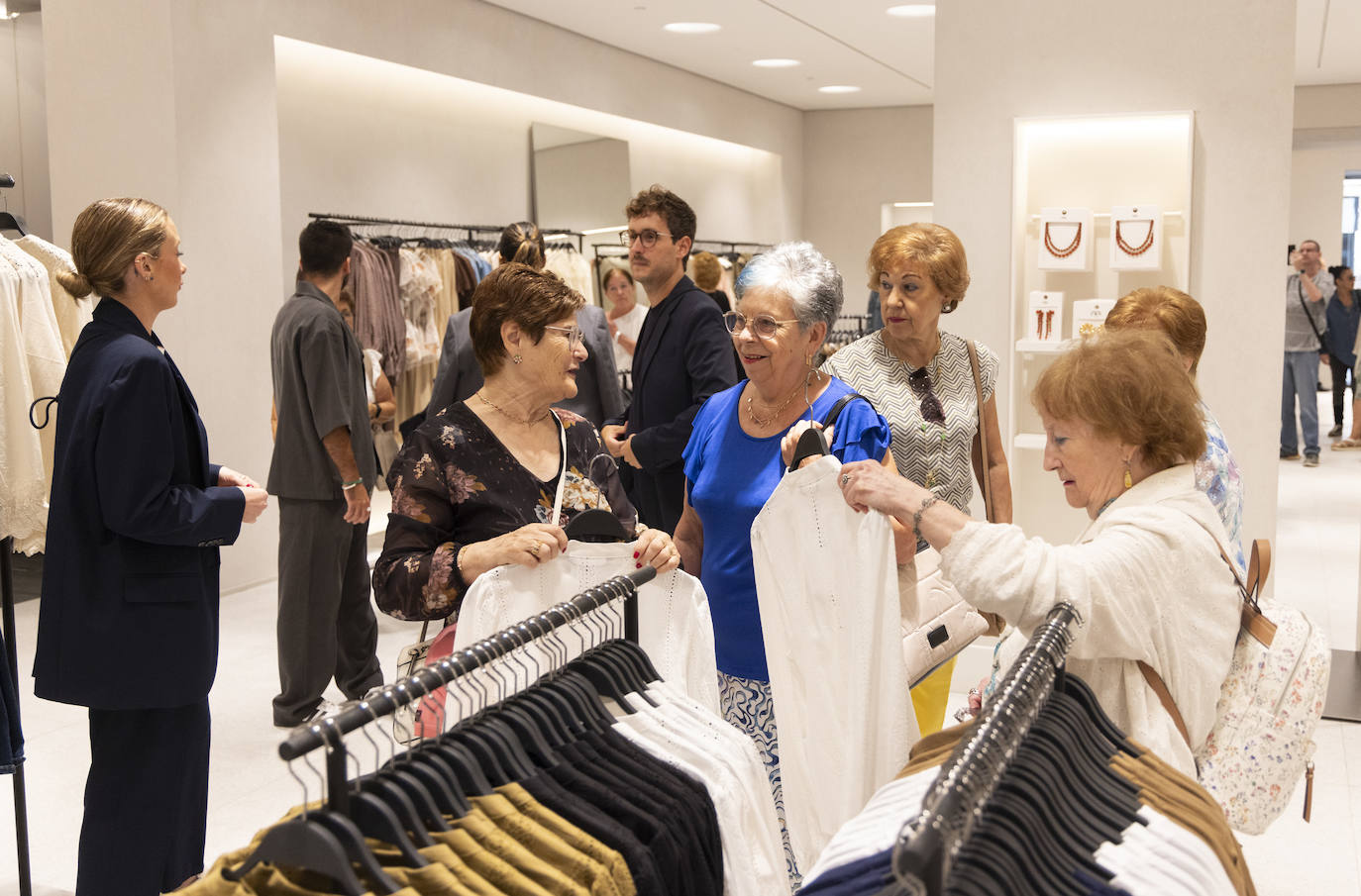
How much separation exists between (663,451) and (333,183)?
482cm

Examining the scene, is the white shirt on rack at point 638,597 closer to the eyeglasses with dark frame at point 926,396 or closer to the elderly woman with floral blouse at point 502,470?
the elderly woman with floral blouse at point 502,470

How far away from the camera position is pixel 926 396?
3291 millimetres

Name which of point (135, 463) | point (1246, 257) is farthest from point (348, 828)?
point (1246, 257)

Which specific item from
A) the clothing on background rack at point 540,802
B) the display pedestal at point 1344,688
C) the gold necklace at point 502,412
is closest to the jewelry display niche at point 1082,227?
the display pedestal at point 1344,688

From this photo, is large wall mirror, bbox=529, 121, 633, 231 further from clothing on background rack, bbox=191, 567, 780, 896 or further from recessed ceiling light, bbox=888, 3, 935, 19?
clothing on background rack, bbox=191, 567, 780, 896

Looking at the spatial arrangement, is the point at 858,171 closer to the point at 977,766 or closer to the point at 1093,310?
the point at 1093,310

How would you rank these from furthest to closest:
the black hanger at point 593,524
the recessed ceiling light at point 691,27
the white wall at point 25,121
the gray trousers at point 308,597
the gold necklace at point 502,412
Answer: the recessed ceiling light at point 691,27 < the white wall at point 25,121 < the gray trousers at point 308,597 < the gold necklace at point 502,412 < the black hanger at point 593,524

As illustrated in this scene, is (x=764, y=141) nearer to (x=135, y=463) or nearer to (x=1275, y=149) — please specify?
(x=1275, y=149)

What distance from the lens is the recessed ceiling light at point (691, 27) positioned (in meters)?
9.46

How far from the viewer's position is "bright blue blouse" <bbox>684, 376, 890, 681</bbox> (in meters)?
2.42

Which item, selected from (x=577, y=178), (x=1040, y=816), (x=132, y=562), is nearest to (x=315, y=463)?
(x=132, y=562)

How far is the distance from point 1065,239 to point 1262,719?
3374mm

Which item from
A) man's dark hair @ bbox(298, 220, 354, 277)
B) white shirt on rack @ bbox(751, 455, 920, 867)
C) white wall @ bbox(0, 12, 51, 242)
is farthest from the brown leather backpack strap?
white wall @ bbox(0, 12, 51, 242)

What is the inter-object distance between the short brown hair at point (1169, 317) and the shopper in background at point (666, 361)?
1.18 meters
